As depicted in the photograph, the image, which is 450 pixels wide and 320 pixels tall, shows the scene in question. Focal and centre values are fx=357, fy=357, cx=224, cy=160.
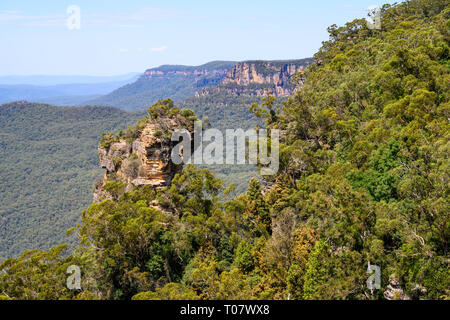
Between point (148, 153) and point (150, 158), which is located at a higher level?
point (148, 153)

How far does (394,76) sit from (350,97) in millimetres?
6868

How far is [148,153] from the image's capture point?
1276 inches

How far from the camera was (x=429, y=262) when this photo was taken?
14844 mm

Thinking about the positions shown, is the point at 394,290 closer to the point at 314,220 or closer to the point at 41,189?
the point at 314,220

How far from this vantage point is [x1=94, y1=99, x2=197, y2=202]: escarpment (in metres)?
32.6

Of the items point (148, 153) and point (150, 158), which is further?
point (150, 158)

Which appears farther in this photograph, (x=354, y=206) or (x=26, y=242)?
(x=26, y=242)

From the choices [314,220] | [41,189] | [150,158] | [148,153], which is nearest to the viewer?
[314,220]

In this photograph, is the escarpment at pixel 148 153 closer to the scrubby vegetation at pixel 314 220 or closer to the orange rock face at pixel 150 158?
the orange rock face at pixel 150 158

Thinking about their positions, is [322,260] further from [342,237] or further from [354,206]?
[354,206]

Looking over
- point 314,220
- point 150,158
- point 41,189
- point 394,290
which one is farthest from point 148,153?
point 41,189

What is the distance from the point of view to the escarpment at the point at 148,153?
3259 centimetres
